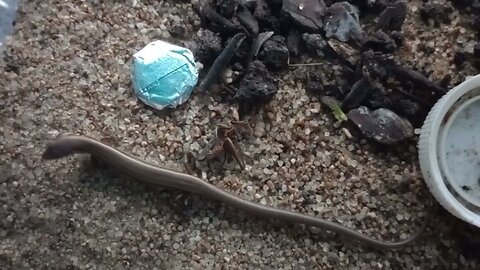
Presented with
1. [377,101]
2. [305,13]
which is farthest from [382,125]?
[305,13]

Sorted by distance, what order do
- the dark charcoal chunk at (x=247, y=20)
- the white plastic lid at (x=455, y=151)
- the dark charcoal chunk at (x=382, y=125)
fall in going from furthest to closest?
the dark charcoal chunk at (x=247, y=20), the dark charcoal chunk at (x=382, y=125), the white plastic lid at (x=455, y=151)

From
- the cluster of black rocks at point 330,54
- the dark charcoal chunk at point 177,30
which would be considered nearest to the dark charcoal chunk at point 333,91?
the cluster of black rocks at point 330,54

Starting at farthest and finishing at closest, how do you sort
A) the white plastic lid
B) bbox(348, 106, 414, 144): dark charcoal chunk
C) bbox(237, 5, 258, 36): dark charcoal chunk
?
bbox(237, 5, 258, 36): dark charcoal chunk → bbox(348, 106, 414, 144): dark charcoal chunk → the white plastic lid

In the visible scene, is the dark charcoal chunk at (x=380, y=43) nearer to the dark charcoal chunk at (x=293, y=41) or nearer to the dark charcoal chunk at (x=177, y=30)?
the dark charcoal chunk at (x=293, y=41)

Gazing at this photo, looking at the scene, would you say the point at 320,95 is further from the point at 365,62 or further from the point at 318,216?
the point at 318,216

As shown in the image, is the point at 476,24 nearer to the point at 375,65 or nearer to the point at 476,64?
the point at 476,64

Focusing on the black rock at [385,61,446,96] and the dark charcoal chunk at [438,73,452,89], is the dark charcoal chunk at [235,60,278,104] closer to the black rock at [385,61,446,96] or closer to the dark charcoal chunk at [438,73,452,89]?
the black rock at [385,61,446,96]

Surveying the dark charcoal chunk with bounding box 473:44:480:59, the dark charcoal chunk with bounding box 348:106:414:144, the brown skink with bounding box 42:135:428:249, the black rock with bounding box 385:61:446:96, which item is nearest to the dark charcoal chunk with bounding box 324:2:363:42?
the black rock with bounding box 385:61:446:96

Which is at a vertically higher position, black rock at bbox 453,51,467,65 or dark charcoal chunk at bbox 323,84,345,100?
black rock at bbox 453,51,467,65
